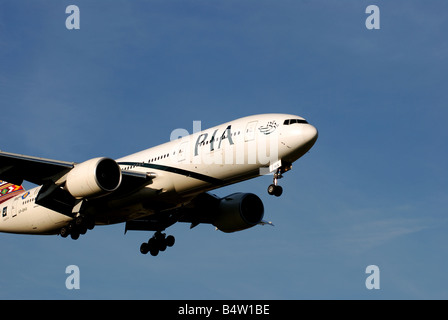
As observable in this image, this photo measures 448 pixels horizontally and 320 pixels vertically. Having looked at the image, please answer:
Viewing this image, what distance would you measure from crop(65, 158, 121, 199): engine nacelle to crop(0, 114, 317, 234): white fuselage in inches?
77.1

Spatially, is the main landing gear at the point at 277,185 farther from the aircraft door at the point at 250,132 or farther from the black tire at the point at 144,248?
the black tire at the point at 144,248

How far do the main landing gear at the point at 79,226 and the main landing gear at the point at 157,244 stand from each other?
6.70 metres

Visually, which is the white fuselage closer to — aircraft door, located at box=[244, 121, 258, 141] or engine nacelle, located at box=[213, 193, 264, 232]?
aircraft door, located at box=[244, 121, 258, 141]

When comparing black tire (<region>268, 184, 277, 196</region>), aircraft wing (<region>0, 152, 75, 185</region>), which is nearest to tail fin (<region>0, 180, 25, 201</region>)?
aircraft wing (<region>0, 152, 75, 185</region>)

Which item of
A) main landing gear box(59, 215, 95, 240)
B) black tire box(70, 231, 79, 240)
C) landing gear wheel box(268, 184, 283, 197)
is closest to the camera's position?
landing gear wheel box(268, 184, 283, 197)

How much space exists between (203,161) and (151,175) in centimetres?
360

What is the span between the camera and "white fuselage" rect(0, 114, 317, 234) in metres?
39.3

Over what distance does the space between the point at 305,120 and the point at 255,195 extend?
1137cm

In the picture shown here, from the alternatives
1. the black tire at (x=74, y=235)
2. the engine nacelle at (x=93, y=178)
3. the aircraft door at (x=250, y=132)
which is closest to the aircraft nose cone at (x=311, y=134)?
the aircraft door at (x=250, y=132)

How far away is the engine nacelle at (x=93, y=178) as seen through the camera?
134 feet
